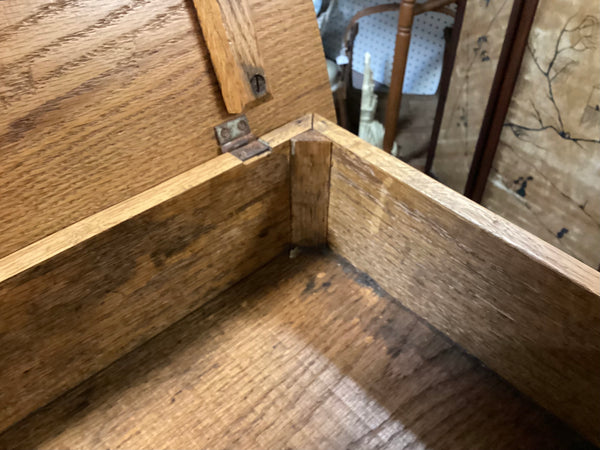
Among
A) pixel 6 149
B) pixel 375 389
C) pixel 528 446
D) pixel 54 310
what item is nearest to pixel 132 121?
pixel 6 149

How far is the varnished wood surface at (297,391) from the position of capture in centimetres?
61

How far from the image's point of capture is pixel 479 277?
0.60 metres

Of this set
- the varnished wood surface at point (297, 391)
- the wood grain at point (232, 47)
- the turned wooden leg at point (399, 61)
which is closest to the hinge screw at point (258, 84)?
the wood grain at point (232, 47)

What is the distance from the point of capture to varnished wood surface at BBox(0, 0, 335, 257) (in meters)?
0.52

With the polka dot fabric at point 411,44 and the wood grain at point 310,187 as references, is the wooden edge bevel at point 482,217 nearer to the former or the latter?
the wood grain at point 310,187

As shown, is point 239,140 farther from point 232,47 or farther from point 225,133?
point 232,47

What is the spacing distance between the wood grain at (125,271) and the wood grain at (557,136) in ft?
2.29

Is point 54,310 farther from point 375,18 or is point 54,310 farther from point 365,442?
point 375,18

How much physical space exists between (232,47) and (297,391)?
48 cm

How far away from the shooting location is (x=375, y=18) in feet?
6.89

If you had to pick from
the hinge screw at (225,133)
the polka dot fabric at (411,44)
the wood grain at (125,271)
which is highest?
the hinge screw at (225,133)

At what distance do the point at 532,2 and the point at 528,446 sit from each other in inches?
35.0

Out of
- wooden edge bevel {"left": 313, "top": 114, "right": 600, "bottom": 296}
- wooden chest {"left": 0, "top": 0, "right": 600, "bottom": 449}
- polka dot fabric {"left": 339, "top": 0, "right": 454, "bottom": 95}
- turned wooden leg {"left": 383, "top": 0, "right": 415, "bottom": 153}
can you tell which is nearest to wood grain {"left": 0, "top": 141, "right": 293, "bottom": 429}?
wooden chest {"left": 0, "top": 0, "right": 600, "bottom": 449}

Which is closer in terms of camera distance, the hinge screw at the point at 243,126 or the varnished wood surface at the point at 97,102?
the varnished wood surface at the point at 97,102
